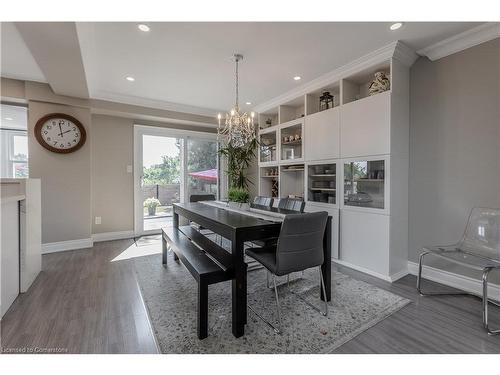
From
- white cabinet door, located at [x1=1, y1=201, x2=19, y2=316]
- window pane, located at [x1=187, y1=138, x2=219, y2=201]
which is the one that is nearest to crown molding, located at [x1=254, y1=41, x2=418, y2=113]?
window pane, located at [x1=187, y1=138, x2=219, y2=201]

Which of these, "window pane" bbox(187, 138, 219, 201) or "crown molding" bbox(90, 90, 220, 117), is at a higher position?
"crown molding" bbox(90, 90, 220, 117)

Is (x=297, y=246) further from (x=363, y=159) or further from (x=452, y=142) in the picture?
(x=452, y=142)

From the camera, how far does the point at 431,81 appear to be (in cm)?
258

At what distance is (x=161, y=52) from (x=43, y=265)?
9.87 ft

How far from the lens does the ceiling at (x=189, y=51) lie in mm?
2111

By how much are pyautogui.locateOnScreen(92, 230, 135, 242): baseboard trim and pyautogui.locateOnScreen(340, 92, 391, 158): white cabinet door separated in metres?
4.00

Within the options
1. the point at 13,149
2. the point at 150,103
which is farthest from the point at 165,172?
the point at 13,149

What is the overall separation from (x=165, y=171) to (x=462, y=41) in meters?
4.73

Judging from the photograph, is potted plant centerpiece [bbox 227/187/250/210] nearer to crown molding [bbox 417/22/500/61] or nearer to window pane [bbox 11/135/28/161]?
crown molding [bbox 417/22/500/61]

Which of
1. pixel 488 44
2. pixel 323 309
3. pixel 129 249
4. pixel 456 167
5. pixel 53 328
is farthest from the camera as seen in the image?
pixel 129 249

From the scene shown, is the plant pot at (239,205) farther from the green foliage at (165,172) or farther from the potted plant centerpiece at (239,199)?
the green foliage at (165,172)

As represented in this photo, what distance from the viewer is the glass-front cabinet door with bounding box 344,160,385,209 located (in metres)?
2.69
